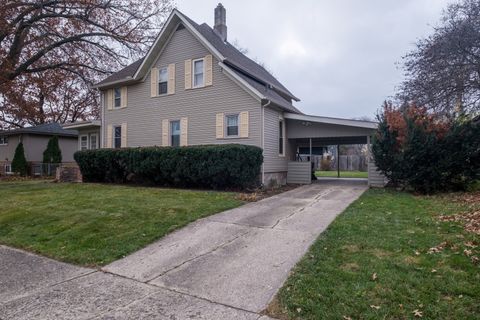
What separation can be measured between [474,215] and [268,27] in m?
18.2

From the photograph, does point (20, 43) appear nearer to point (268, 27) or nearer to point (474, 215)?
point (268, 27)

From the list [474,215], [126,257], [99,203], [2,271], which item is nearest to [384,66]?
[474,215]

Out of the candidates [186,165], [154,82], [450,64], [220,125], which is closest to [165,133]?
[154,82]

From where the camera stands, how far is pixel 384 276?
12.9 ft

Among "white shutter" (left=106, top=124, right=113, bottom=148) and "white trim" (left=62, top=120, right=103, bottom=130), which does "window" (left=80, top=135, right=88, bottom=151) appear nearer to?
"white trim" (left=62, top=120, right=103, bottom=130)

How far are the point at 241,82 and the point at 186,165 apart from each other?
4139mm

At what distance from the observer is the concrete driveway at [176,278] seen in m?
3.43

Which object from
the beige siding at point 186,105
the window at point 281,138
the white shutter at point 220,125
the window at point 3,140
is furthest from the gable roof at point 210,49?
the window at point 3,140

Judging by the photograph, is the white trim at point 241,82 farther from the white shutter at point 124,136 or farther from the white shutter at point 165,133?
the white shutter at point 124,136

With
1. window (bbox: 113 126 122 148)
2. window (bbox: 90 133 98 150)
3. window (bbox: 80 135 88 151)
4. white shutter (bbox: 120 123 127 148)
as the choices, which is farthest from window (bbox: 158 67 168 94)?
window (bbox: 80 135 88 151)

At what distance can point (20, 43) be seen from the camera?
664 inches

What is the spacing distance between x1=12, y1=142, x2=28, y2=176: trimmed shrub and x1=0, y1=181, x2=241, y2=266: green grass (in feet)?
48.1

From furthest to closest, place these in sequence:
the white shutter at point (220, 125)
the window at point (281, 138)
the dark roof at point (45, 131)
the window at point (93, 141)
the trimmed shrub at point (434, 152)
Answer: the dark roof at point (45, 131) → the window at point (93, 141) → the window at point (281, 138) → the white shutter at point (220, 125) → the trimmed shrub at point (434, 152)

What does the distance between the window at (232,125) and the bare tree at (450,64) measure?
9170 mm
